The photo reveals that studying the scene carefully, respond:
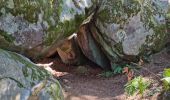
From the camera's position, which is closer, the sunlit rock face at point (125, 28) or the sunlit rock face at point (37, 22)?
the sunlit rock face at point (37, 22)

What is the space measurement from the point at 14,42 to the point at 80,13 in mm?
1800

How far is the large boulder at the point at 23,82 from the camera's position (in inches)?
210

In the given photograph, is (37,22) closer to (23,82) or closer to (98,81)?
(23,82)

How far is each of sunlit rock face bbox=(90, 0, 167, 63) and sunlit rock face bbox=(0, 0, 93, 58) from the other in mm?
1232

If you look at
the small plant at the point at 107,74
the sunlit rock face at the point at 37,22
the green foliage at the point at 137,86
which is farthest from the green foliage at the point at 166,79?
the small plant at the point at 107,74

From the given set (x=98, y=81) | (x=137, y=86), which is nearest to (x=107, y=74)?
(x=98, y=81)

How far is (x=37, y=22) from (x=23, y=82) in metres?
1.87

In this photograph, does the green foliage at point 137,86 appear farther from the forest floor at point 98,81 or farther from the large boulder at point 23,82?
the large boulder at point 23,82

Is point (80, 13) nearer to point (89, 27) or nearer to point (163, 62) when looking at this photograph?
point (89, 27)

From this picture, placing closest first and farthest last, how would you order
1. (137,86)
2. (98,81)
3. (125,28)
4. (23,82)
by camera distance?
(23,82)
(137,86)
(98,81)
(125,28)

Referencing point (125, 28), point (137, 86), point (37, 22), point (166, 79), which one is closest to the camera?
point (166, 79)

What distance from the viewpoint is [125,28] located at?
8.81 m

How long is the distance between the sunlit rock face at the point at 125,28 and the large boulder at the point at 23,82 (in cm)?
335

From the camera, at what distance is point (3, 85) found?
5.32 m
